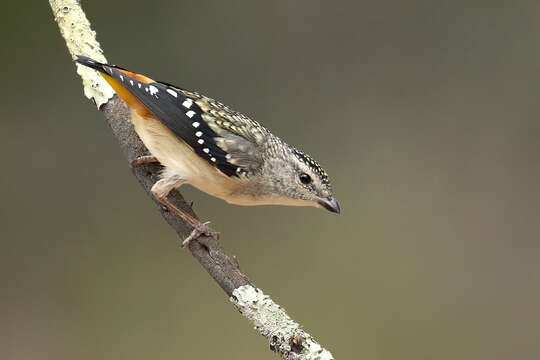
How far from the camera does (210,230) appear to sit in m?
2.21

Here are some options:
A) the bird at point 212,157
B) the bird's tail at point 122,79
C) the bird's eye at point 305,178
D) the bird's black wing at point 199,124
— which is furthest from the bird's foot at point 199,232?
the bird's tail at point 122,79

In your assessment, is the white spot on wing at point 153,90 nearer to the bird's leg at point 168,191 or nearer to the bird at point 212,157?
the bird at point 212,157

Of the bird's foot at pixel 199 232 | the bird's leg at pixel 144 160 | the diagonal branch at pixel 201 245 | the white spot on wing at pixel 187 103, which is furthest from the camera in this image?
the bird's leg at pixel 144 160

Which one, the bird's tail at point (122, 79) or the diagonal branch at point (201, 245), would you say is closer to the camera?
the diagonal branch at point (201, 245)

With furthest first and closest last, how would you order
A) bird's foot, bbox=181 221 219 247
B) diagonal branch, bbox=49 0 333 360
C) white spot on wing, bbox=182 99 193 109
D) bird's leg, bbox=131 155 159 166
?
1. bird's leg, bbox=131 155 159 166
2. white spot on wing, bbox=182 99 193 109
3. bird's foot, bbox=181 221 219 247
4. diagonal branch, bbox=49 0 333 360

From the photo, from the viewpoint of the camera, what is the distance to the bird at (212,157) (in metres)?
2.26

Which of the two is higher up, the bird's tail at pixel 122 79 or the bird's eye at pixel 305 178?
the bird's eye at pixel 305 178

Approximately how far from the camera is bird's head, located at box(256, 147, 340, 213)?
227 cm

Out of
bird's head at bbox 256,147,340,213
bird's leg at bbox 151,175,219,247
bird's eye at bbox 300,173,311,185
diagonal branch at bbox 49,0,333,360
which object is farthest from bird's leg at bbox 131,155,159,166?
bird's eye at bbox 300,173,311,185

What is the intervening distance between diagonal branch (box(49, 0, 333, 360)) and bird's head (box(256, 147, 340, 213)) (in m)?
0.28

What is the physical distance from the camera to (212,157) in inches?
88.5

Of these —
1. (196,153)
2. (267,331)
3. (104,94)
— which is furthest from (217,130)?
(267,331)

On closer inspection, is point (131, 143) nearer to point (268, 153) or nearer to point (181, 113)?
point (181, 113)

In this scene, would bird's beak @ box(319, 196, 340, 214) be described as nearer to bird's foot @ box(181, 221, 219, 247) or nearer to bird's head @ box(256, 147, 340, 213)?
bird's head @ box(256, 147, 340, 213)
